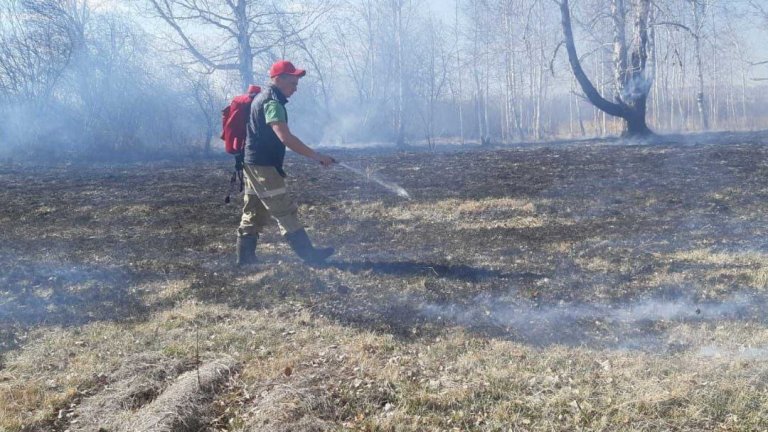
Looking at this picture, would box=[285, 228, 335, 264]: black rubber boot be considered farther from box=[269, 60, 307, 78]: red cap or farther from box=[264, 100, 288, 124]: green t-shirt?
box=[269, 60, 307, 78]: red cap

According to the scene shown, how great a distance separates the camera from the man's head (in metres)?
4.64

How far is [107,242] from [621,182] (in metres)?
6.92

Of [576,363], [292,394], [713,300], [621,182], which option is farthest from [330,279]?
[621,182]

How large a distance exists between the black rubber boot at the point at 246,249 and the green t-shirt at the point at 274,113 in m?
1.14

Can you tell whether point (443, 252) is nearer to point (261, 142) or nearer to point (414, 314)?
point (414, 314)

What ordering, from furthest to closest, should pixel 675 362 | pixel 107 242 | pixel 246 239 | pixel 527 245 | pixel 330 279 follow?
pixel 107 242, pixel 527 245, pixel 246 239, pixel 330 279, pixel 675 362

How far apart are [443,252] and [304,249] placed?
4.46 ft

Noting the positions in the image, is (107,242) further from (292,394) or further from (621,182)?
(621,182)

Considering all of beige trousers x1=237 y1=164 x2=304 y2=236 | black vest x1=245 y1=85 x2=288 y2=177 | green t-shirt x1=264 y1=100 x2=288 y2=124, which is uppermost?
green t-shirt x1=264 y1=100 x2=288 y2=124

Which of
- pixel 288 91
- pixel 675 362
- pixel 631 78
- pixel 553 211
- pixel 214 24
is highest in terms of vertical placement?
pixel 214 24

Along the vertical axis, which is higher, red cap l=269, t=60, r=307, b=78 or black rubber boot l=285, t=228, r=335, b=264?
red cap l=269, t=60, r=307, b=78

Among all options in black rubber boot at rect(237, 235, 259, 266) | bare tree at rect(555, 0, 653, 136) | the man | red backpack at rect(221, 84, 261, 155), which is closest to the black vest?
the man

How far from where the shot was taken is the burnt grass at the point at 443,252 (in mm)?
3854

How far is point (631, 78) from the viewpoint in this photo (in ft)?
49.4
